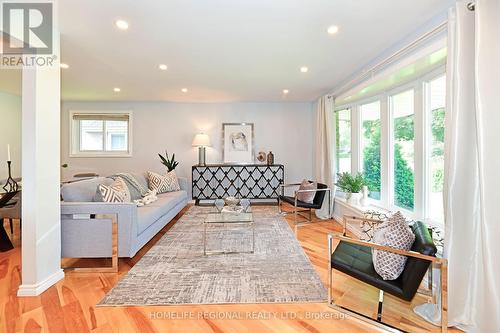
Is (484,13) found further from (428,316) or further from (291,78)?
(291,78)

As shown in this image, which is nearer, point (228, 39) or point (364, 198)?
point (228, 39)

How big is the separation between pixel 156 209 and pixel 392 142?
3.31 metres

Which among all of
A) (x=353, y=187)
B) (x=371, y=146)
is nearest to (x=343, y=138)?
(x=371, y=146)

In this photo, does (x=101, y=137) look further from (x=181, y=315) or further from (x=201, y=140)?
(x=181, y=315)

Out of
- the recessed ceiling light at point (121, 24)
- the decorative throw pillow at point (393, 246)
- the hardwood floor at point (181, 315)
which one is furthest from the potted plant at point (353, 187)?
the recessed ceiling light at point (121, 24)

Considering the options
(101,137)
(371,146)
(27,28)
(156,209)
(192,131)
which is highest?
(27,28)

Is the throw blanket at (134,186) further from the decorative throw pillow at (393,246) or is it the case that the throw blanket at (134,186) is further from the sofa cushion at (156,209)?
the decorative throw pillow at (393,246)

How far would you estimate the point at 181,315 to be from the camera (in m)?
1.78

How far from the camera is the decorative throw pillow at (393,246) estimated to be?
163cm

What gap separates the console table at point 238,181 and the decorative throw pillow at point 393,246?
12.8 feet

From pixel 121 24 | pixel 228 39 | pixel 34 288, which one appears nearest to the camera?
pixel 34 288

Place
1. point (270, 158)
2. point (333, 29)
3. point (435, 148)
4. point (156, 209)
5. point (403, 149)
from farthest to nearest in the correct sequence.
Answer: point (270, 158) → point (156, 209) → point (403, 149) → point (435, 148) → point (333, 29)

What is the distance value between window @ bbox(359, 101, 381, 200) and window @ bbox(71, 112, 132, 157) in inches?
194

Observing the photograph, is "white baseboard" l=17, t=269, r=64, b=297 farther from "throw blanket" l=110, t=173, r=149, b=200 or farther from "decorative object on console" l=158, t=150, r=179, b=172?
"decorative object on console" l=158, t=150, r=179, b=172
